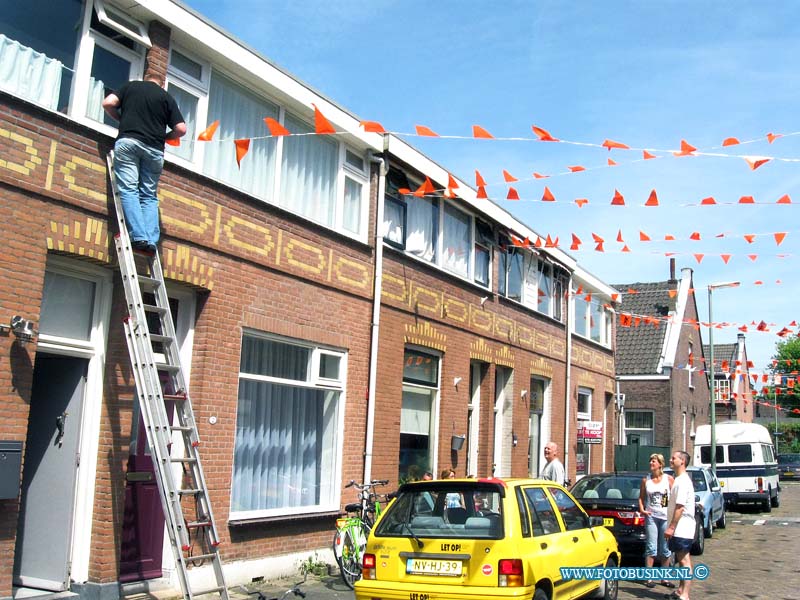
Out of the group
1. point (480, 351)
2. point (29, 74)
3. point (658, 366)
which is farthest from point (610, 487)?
point (658, 366)

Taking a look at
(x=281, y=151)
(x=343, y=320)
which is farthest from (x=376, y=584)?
(x=281, y=151)

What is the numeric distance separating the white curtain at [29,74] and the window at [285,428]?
385cm

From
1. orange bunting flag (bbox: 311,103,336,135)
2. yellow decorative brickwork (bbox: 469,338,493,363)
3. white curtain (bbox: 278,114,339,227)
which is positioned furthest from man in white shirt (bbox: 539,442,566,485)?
orange bunting flag (bbox: 311,103,336,135)

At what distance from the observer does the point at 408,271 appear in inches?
563

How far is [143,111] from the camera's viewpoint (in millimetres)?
8445

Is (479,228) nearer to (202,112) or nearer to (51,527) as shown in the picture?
(202,112)

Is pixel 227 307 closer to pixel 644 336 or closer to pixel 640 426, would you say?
pixel 640 426

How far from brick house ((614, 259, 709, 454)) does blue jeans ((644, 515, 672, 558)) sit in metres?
22.2

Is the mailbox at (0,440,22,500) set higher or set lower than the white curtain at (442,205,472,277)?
lower

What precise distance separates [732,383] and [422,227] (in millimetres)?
50513

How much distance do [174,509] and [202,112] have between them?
508 cm

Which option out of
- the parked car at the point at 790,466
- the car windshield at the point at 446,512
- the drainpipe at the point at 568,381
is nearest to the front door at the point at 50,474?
the car windshield at the point at 446,512

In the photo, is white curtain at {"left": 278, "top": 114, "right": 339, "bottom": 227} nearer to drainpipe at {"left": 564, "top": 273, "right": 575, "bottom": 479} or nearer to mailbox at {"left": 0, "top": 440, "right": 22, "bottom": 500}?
mailbox at {"left": 0, "top": 440, "right": 22, "bottom": 500}

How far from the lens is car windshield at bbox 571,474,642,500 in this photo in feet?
44.3
